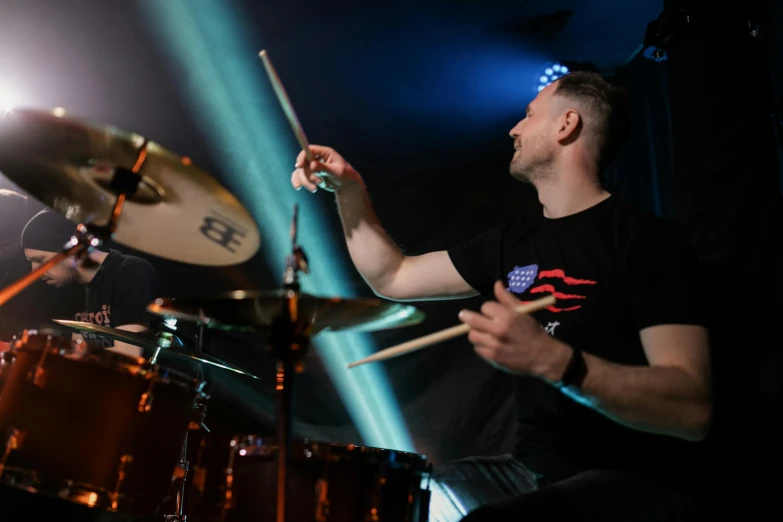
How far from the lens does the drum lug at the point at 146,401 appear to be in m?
1.60

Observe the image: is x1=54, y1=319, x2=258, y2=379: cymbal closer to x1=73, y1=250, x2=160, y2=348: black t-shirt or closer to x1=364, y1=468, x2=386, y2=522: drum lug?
x1=73, y1=250, x2=160, y2=348: black t-shirt

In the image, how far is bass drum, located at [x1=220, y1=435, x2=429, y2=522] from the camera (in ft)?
4.68

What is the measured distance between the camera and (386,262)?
88.6 inches

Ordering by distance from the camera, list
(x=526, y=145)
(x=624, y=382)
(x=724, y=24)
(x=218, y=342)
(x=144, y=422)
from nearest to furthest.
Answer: (x=624, y=382)
(x=144, y=422)
(x=526, y=145)
(x=724, y=24)
(x=218, y=342)

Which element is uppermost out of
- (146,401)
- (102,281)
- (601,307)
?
(102,281)

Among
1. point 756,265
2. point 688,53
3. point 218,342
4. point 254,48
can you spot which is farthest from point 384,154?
point 756,265

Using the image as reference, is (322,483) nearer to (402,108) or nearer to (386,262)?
(386,262)

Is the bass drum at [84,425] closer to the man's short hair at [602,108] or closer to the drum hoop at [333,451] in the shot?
the drum hoop at [333,451]

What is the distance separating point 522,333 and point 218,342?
2.48 meters

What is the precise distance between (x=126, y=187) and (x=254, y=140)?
208 centimetres

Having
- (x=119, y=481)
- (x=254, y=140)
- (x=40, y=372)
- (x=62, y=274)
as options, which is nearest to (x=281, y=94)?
(x=40, y=372)

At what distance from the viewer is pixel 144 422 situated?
1.60m

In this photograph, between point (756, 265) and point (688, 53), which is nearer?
point (756, 265)

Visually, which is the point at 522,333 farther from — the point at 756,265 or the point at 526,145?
the point at 756,265
